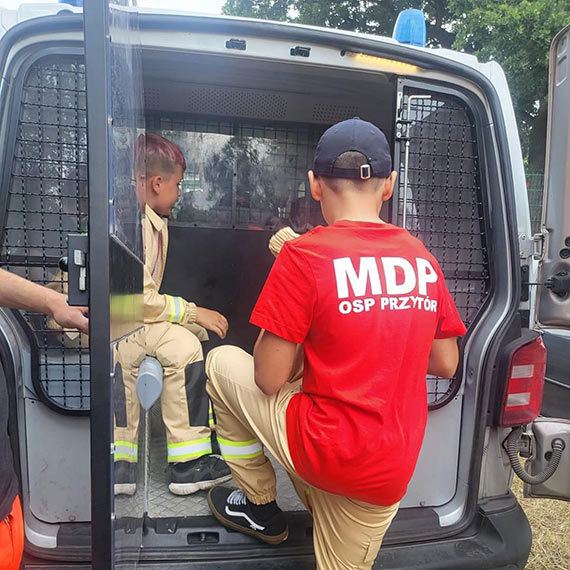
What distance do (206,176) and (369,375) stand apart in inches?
105

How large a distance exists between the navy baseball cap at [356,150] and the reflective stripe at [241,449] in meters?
0.99

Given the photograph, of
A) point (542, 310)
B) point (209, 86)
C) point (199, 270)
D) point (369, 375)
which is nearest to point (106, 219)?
point (369, 375)

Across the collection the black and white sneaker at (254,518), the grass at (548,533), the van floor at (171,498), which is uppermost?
the black and white sneaker at (254,518)

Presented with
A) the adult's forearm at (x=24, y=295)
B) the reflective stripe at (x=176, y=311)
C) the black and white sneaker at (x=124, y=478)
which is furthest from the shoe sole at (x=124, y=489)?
the reflective stripe at (x=176, y=311)

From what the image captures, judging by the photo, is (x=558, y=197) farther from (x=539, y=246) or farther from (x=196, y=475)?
(x=196, y=475)

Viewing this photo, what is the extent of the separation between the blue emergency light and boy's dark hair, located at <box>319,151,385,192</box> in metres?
0.90

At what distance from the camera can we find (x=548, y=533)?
2.93 meters

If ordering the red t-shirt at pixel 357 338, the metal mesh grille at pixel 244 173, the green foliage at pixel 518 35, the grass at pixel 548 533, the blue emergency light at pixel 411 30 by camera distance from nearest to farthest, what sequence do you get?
1. the red t-shirt at pixel 357 338
2. the blue emergency light at pixel 411 30
3. the grass at pixel 548 533
4. the metal mesh grille at pixel 244 173
5. the green foliage at pixel 518 35

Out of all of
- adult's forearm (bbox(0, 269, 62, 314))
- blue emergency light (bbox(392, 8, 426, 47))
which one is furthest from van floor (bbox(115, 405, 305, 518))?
blue emergency light (bbox(392, 8, 426, 47))

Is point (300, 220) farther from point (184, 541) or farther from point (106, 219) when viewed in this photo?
point (106, 219)

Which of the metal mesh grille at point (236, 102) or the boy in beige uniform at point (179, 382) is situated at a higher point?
the metal mesh grille at point (236, 102)

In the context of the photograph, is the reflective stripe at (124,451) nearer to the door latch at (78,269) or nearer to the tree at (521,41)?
the door latch at (78,269)

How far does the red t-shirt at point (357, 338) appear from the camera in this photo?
4.36 ft

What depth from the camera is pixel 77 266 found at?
92 cm
